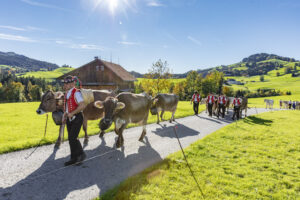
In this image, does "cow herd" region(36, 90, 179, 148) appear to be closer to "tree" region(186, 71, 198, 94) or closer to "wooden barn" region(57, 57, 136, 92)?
"wooden barn" region(57, 57, 136, 92)

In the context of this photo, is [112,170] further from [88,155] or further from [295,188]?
[295,188]

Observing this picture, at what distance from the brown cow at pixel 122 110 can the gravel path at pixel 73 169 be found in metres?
0.91

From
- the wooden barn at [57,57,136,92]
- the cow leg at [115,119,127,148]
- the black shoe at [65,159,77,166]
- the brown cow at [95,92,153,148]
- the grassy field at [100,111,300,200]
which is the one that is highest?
the wooden barn at [57,57,136,92]

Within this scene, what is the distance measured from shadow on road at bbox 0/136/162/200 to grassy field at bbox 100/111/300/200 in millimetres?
620

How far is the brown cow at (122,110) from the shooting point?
6020 mm

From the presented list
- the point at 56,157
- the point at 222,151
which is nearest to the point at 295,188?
the point at 222,151

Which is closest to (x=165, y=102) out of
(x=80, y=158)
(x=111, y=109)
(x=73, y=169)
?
(x=111, y=109)

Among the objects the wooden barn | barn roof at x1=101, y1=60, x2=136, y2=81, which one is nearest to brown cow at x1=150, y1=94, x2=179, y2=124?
barn roof at x1=101, y1=60, x2=136, y2=81

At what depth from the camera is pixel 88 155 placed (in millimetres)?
6391

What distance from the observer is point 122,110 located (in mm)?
6965

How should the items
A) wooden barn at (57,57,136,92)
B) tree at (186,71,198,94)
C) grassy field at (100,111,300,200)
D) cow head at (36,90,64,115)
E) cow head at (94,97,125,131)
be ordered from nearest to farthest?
grassy field at (100,111,300,200) < cow head at (94,97,125,131) < cow head at (36,90,64,115) < wooden barn at (57,57,136,92) < tree at (186,71,198,94)

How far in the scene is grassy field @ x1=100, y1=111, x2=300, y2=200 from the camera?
4.19 meters

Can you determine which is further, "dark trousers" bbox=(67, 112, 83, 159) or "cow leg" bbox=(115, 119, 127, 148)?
"cow leg" bbox=(115, 119, 127, 148)

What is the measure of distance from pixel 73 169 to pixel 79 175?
0.45m
